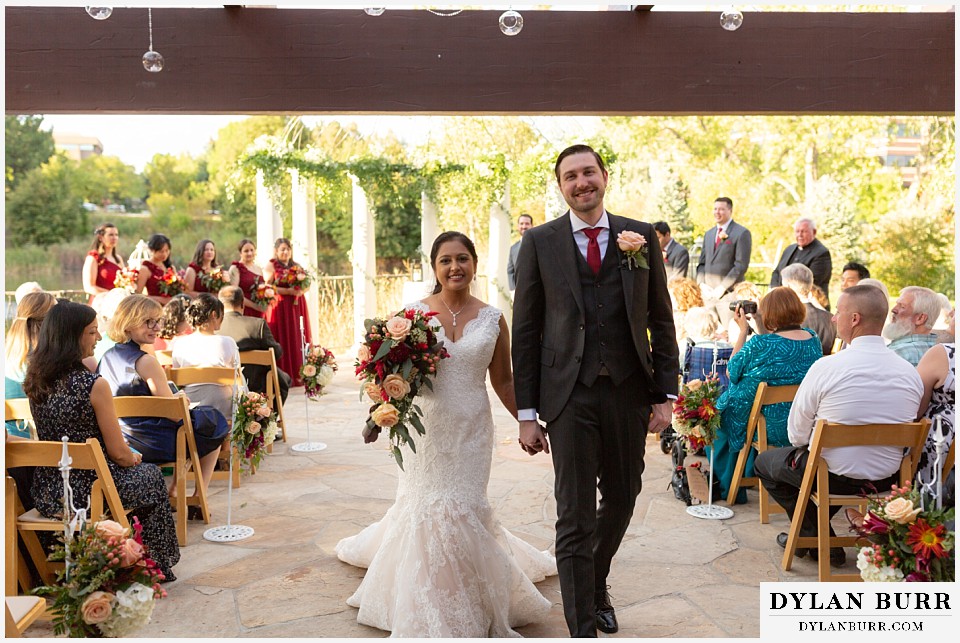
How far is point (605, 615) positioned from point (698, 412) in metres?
1.81

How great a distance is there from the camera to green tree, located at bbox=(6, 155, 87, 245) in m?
24.7

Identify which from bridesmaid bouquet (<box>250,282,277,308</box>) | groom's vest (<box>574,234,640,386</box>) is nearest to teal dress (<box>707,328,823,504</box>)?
groom's vest (<box>574,234,640,386</box>)

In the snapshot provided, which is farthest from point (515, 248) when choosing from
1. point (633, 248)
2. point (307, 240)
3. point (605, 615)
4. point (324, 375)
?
point (633, 248)

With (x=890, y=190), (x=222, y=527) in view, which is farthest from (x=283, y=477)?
(x=890, y=190)

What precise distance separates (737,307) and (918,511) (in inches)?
117

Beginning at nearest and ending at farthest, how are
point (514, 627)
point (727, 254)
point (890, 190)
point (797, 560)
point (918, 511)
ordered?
1. point (918, 511)
2. point (514, 627)
3. point (797, 560)
4. point (727, 254)
5. point (890, 190)

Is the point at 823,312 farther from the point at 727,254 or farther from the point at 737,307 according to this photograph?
the point at 727,254

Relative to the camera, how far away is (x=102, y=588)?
9.48ft

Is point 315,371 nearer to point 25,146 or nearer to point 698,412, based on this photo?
point 698,412

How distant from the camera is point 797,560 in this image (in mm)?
4551

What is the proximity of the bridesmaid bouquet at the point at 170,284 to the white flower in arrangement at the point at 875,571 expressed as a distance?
692 centimetres

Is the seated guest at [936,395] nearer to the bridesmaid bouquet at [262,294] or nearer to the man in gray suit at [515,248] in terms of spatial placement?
the bridesmaid bouquet at [262,294]

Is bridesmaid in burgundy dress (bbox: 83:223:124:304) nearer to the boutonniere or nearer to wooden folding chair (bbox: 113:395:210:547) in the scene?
wooden folding chair (bbox: 113:395:210:547)

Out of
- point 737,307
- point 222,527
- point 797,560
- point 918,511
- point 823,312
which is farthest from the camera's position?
point 823,312
